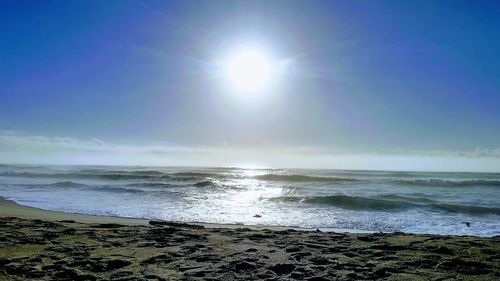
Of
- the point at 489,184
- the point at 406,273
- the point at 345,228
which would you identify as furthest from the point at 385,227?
the point at 489,184

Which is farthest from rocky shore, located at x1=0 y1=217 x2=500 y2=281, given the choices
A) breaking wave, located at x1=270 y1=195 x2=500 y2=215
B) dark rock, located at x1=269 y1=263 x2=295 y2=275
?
breaking wave, located at x1=270 y1=195 x2=500 y2=215

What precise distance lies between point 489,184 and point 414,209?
24981 mm

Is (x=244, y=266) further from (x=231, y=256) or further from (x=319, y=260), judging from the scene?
(x=319, y=260)

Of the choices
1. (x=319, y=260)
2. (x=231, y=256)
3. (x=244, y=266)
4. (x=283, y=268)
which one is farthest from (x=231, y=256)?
(x=319, y=260)

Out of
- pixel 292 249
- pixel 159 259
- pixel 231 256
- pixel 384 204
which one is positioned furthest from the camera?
pixel 384 204

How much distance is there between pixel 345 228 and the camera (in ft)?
39.7

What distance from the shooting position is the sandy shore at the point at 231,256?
16.8ft

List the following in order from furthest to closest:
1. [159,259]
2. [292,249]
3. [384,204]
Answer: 1. [384,204]
2. [292,249]
3. [159,259]

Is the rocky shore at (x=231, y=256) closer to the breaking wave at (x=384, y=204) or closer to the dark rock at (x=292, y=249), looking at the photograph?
the dark rock at (x=292, y=249)

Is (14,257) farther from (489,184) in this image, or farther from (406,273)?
(489,184)

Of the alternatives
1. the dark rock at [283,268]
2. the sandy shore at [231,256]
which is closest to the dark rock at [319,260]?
the sandy shore at [231,256]

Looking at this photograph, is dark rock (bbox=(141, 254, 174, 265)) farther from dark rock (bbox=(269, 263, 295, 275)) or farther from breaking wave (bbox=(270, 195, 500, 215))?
breaking wave (bbox=(270, 195, 500, 215))

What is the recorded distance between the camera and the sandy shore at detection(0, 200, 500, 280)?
16.8 ft

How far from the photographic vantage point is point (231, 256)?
6148 millimetres
